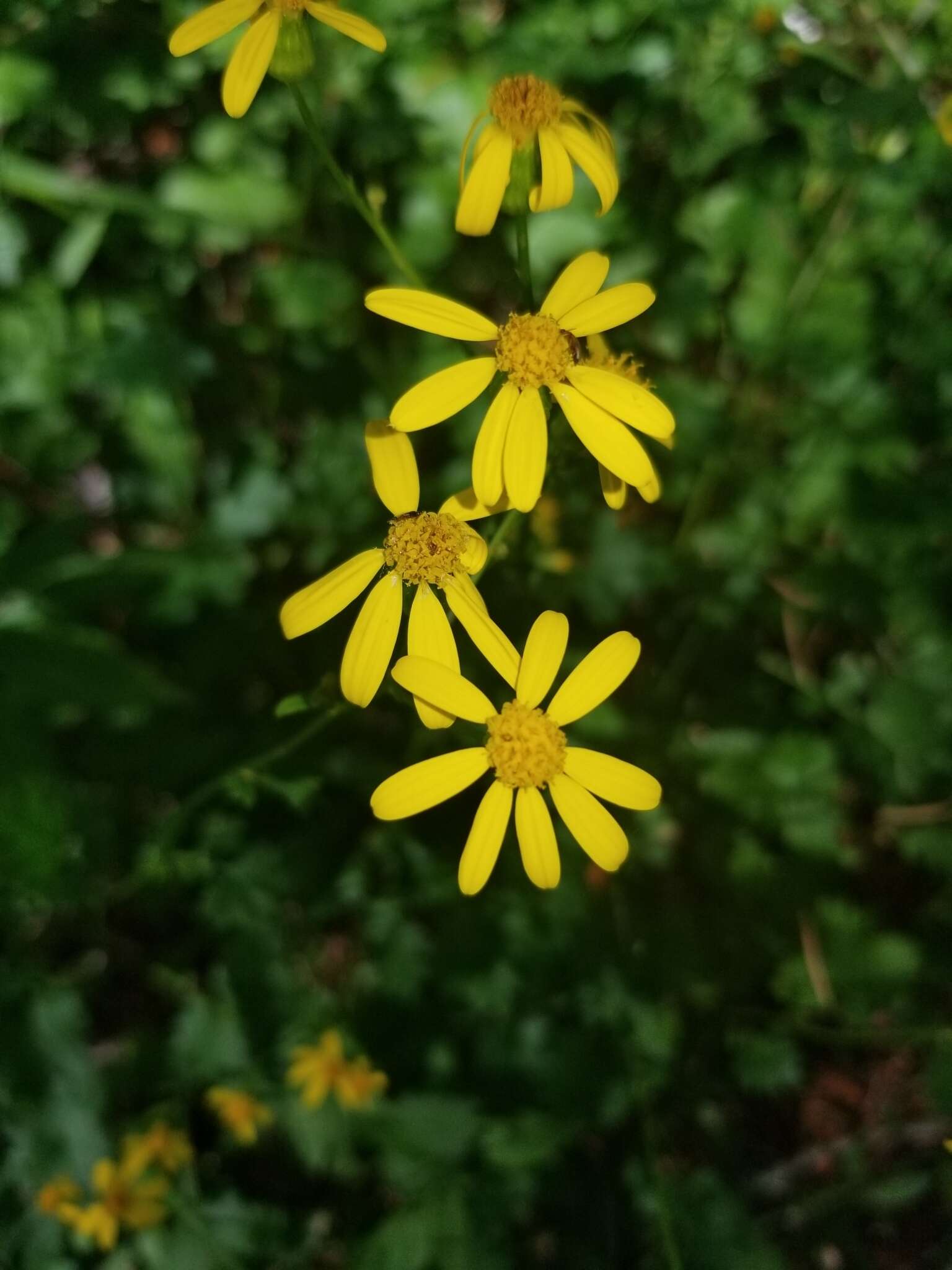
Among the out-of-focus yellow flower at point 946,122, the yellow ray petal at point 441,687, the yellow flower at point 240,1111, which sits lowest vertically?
the yellow flower at point 240,1111

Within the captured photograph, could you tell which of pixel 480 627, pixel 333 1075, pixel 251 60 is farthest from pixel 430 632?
pixel 333 1075

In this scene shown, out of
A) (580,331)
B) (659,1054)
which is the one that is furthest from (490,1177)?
(580,331)

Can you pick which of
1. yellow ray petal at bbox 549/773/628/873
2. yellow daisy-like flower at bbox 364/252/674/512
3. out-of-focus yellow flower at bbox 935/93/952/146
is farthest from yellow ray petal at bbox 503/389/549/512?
out-of-focus yellow flower at bbox 935/93/952/146

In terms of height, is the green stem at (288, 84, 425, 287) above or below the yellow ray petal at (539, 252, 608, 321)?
above

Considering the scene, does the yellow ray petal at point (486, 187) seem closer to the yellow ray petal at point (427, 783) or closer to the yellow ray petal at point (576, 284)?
the yellow ray petal at point (576, 284)

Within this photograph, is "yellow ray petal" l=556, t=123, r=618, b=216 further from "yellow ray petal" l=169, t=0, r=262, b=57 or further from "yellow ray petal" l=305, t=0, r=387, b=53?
"yellow ray petal" l=169, t=0, r=262, b=57

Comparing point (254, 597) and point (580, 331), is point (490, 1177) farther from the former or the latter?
point (580, 331)

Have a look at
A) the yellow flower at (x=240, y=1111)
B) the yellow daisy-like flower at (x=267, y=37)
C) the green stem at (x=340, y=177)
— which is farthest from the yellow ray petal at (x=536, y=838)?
the yellow flower at (x=240, y=1111)
